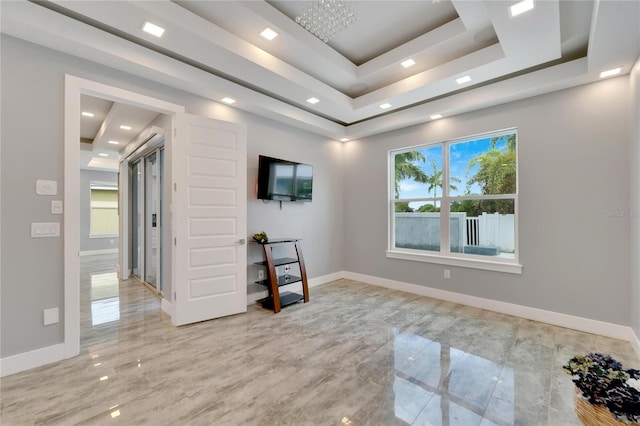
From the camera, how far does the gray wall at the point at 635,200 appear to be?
2.48m

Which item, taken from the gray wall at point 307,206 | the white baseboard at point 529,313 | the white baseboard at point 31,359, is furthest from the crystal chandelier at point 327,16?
the white baseboard at point 529,313

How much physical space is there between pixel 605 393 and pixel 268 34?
3543 mm

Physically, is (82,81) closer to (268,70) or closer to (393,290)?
(268,70)

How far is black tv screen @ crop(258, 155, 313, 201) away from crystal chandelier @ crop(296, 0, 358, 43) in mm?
1841

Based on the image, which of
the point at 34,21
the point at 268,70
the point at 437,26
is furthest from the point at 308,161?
the point at 34,21

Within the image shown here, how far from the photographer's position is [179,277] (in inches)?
124

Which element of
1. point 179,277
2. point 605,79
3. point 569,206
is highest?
point 605,79

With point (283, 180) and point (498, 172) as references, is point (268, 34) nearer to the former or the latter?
point (283, 180)

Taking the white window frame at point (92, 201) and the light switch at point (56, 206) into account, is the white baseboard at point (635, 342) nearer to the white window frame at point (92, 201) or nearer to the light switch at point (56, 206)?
the light switch at point (56, 206)

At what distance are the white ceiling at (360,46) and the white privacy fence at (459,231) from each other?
61.3 inches

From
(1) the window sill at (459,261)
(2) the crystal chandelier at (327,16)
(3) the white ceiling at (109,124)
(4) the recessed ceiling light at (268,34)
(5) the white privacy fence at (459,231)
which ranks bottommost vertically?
(1) the window sill at (459,261)

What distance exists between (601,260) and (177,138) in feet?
16.0

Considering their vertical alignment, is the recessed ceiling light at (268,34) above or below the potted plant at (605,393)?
above

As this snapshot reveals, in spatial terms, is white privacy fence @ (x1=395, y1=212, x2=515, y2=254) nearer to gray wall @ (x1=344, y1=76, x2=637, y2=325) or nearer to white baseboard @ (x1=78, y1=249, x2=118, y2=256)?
gray wall @ (x1=344, y1=76, x2=637, y2=325)
